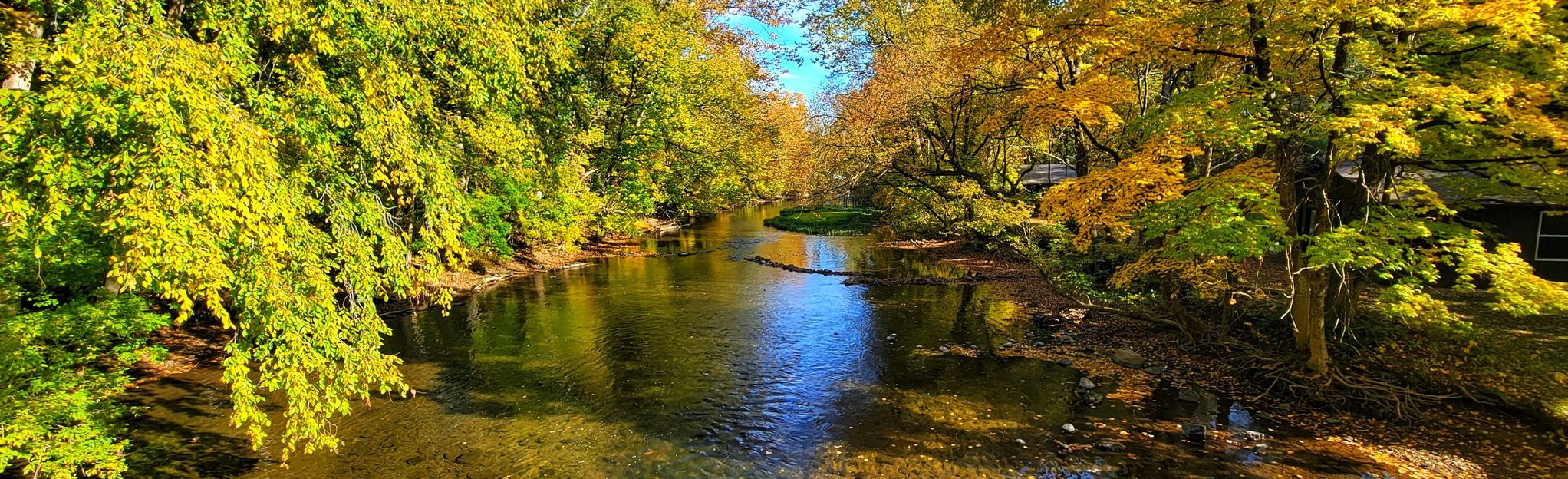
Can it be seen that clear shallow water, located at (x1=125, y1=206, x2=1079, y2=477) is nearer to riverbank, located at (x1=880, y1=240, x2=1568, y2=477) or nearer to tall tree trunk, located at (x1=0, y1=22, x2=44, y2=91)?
riverbank, located at (x1=880, y1=240, x2=1568, y2=477)

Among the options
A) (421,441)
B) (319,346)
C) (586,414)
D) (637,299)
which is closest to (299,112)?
(319,346)

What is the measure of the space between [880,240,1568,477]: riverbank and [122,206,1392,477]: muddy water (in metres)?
0.71

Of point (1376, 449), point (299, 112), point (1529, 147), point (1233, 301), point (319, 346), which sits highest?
point (299, 112)

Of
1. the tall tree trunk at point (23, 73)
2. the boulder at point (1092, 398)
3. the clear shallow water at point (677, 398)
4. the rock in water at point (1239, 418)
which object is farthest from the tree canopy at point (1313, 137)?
the tall tree trunk at point (23, 73)

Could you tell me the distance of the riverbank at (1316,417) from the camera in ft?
27.5

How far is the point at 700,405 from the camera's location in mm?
11359

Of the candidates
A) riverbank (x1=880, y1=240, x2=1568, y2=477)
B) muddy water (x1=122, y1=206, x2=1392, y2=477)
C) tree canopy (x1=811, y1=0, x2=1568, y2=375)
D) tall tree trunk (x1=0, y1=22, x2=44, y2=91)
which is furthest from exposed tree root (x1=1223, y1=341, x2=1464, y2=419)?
tall tree trunk (x1=0, y1=22, x2=44, y2=91)

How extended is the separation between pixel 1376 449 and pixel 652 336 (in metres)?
13.4

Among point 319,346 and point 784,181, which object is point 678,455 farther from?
point 784,181

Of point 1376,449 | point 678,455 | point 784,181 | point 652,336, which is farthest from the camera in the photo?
point 784,181

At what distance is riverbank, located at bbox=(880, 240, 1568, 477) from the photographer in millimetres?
8391

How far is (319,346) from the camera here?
23.4 ft

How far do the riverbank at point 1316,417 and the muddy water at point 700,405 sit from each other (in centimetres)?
71

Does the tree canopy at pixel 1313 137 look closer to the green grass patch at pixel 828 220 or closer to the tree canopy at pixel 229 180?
the tree canopy at pixel 229 180
